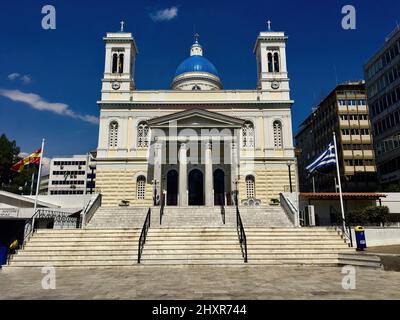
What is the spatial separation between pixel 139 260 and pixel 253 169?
19.8m

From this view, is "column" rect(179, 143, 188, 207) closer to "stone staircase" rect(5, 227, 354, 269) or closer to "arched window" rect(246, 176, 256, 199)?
"arched window" rect(246, 176, 256, 199)

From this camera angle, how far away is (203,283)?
364 inches

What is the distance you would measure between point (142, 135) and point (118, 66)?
828 centimetres

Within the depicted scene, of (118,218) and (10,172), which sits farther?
(10,172)

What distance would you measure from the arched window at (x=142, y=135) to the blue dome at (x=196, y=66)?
458 inches

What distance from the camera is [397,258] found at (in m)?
11.3

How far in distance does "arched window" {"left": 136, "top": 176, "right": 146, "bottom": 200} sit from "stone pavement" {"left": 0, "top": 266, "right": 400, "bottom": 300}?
18332 mm

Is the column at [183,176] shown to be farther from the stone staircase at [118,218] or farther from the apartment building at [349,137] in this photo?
the apartment building at [349,137]

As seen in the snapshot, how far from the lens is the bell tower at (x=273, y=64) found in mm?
33719

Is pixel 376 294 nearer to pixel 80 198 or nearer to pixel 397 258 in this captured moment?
pixel 397 258

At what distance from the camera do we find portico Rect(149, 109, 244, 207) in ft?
90.4

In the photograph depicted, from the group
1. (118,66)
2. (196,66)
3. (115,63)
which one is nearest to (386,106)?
(196,66)

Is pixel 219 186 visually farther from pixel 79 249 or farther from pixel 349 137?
pixel 349 137

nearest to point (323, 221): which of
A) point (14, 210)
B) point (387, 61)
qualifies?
point (14, 210)
